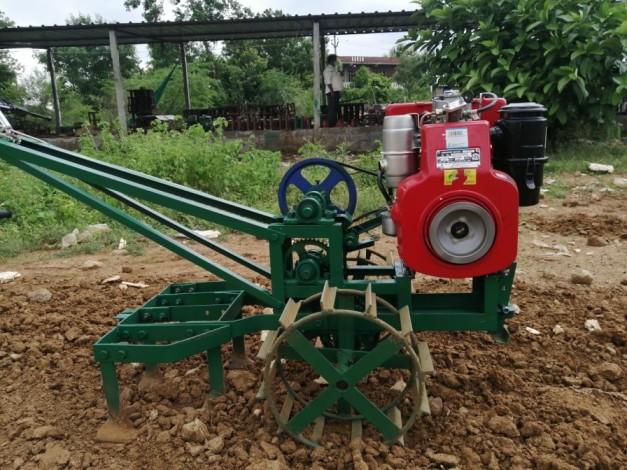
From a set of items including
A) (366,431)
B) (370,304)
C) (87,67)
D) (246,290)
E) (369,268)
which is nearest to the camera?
(370,304)

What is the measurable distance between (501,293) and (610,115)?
8.08m

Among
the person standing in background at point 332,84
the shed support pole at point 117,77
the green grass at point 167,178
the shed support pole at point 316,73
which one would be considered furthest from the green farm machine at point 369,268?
the shed support pole at point 117,77

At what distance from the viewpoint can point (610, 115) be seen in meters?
9.17

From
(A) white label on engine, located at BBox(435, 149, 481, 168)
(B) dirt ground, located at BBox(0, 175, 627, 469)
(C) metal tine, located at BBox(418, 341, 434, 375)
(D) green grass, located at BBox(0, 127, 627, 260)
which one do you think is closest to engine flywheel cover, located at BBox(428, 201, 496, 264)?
(A) white label on engine, located at BBox(435, 149, 481, 168)

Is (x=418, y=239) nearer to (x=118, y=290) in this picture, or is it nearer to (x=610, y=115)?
(x=118, y=290)

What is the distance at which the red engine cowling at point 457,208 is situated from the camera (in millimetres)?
2291

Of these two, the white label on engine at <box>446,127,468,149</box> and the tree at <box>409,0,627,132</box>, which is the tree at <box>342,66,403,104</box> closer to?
the tree at <box>409,0,627,132</box>

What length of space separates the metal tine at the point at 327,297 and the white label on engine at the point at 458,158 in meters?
0.71

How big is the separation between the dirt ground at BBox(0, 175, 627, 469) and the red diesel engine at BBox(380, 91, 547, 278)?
770 millimetres

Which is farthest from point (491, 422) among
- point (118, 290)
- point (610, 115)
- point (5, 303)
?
point (610, 115)

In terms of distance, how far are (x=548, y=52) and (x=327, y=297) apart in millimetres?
8099

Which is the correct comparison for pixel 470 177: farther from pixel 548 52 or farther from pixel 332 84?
pixel 332 84

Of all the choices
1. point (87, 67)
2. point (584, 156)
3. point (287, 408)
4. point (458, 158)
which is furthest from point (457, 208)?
point (87, 67)

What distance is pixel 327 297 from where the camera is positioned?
2344 mm
